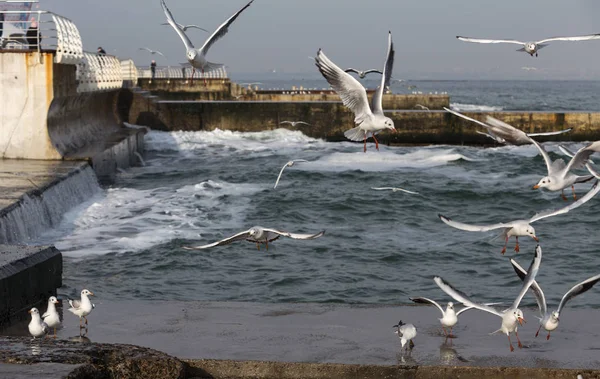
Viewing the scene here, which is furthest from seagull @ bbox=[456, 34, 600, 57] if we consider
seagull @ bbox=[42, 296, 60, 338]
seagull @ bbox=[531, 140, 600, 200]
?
seagull @ bbox=[42, 296, 60, 338]

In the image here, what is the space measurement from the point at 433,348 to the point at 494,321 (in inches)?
37.0

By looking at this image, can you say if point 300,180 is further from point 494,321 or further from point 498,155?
point 494,321

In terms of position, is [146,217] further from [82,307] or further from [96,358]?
[96,358]

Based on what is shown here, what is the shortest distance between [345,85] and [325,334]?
2705 mm

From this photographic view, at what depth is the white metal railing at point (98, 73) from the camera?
21.2 metres

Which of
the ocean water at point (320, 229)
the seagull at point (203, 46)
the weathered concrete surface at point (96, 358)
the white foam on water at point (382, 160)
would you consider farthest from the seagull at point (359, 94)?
the white foam on water at point (382, 160)

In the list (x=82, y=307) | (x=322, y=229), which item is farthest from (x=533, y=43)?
(x=322, y=229)

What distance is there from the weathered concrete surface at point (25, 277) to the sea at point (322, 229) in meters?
0.46

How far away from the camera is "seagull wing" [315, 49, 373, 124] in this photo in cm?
838

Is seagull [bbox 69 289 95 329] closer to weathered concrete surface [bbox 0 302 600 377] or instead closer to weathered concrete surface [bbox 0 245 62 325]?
weathered concrete surface [bbox 0 302 600 377]

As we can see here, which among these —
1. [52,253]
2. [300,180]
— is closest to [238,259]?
[52,253]

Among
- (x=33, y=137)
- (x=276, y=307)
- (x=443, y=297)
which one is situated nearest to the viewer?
(x=276, y=307)

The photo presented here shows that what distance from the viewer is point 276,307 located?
7.50 meters

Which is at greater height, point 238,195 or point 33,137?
point 33,137
